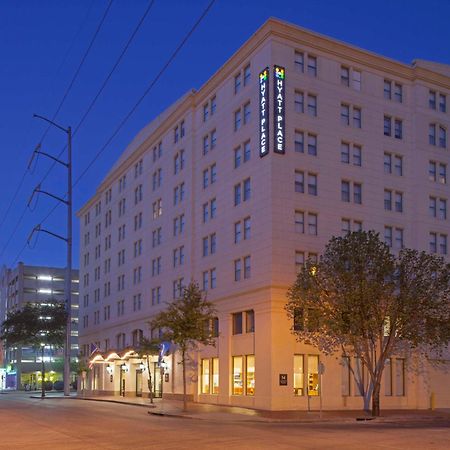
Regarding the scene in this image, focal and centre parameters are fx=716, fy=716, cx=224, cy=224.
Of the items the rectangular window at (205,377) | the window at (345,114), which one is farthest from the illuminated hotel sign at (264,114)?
the rectangular window at (205,377)

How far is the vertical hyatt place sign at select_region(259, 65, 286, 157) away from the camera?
4406 cm

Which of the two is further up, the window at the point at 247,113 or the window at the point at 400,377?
the window at the point at 247,113

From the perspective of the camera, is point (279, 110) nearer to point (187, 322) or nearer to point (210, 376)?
point (187, 322)

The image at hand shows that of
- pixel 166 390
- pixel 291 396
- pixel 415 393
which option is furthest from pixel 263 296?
pixel 166 390

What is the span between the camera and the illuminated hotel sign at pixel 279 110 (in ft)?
144

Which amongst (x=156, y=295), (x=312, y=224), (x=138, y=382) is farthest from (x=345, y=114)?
(x=138, y=382)

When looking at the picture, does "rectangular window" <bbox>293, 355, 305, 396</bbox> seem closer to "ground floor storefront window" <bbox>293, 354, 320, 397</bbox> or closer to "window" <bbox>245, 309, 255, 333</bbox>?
"ground floor storefront window" <bbox>293, 354, 320, 397</bbox>

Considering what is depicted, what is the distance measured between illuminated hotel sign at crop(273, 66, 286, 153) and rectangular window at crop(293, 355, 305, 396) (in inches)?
505

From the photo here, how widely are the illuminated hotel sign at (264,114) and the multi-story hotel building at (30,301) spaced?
8897cm

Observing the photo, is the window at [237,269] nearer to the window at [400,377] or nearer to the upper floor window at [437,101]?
the window at [400,377]

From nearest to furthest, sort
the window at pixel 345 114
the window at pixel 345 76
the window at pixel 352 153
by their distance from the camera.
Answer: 1. the window at pixel 352 153
2. the window at pixel 345 114
3. the window at pixel 345 76

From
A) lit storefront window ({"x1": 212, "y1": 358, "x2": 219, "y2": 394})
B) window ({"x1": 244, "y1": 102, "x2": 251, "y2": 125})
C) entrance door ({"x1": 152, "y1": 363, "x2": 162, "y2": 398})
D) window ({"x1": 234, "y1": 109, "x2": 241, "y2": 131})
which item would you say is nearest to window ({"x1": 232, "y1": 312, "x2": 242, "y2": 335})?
lit storefront window ({"x1": 212, "y1": 358, "x2": 219, "y2": 394})

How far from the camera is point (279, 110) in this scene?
44.1m

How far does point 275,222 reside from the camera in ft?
143
